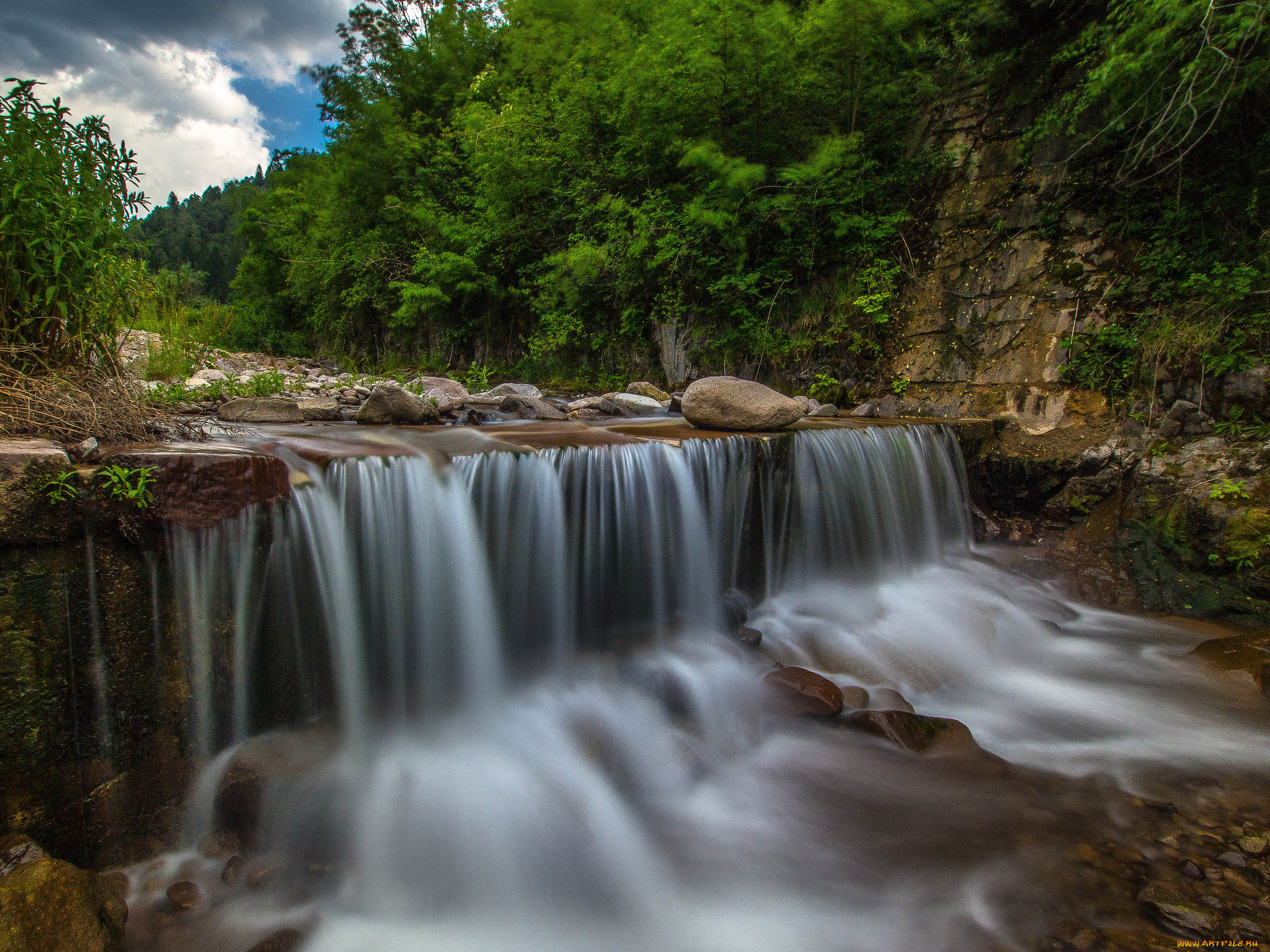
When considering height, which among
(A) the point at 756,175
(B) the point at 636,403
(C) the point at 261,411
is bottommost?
(C) the point at 261,411

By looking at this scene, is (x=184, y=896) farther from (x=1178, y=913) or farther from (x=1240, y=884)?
(x=1240, y=884)

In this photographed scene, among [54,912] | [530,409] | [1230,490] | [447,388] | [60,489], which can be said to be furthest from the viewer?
[447,388]

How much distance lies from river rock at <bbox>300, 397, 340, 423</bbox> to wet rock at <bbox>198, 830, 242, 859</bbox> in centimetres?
418

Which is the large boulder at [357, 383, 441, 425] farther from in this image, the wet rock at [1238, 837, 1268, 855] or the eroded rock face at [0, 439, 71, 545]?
the wet rock at [1238, 837, 1268, 855]

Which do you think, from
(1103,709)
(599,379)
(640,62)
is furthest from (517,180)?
(1103,709)

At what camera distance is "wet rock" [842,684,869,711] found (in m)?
3.92

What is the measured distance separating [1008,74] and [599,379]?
809 centimetres

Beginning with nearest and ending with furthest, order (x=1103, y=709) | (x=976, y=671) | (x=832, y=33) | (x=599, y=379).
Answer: (x=1103, y=709)
(x=976, y=671)
(x=832, y=33)
(x=599, y=379)

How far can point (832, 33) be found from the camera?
8.54 meters

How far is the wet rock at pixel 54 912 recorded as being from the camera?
75.7 inches

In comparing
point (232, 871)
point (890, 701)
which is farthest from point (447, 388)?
point (890, 701)

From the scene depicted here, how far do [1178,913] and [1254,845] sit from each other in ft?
2.57

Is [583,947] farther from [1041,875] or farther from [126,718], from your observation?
[126,718]

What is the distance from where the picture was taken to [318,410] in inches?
240
